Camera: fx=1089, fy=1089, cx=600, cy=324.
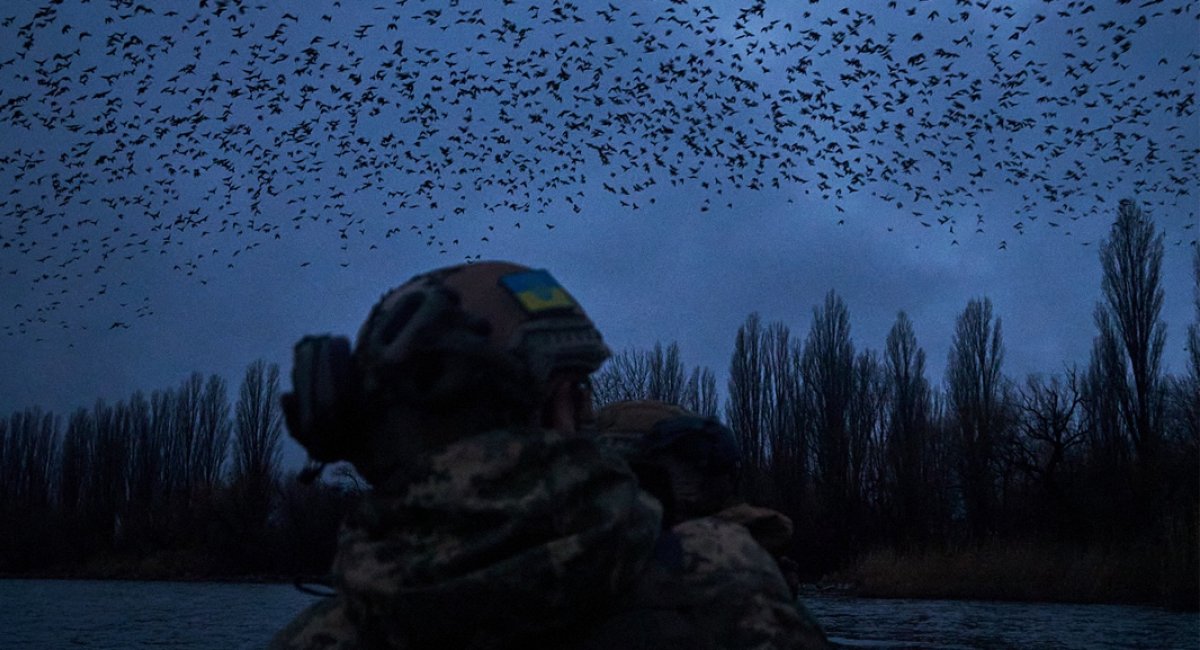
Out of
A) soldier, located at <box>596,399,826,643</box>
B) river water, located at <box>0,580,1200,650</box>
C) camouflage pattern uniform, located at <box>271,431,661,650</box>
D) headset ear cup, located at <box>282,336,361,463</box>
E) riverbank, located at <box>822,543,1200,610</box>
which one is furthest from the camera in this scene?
riverbank, located at <box>822,543,1200,610</box>

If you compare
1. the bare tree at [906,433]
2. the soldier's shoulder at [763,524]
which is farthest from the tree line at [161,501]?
the soldier's shoulder at [763,524]

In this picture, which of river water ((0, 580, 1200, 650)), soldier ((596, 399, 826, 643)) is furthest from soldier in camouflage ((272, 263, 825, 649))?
river water ((0, 580, 1200, 650))

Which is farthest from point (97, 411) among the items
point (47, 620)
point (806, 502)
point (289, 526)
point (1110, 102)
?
point (1110, 102)

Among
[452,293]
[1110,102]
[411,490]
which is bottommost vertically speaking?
[411,490]

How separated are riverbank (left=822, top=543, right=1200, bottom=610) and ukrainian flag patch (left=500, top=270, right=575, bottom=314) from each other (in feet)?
73.8

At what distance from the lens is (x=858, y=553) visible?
4066 cm

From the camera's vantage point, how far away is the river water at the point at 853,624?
15.0m

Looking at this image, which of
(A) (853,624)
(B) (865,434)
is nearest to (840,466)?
(B) (865,434)

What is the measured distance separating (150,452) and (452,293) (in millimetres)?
66115

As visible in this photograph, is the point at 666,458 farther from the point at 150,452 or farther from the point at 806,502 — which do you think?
the point at 150,452

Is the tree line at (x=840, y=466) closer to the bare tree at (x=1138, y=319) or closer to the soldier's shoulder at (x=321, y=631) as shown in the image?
the bare tree at (x=1138, y=319)

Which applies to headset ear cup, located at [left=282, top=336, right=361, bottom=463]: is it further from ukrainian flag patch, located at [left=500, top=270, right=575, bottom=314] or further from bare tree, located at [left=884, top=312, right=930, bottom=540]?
bare tree, located at [left=884, top=312, right=930, bottom=540]

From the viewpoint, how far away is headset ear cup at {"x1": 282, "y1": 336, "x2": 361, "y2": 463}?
5.25 ft

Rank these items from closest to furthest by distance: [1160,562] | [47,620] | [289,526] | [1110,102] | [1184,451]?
[1110,102] → [47,620] → [1160,562] → [1184,451] → [289,526]
